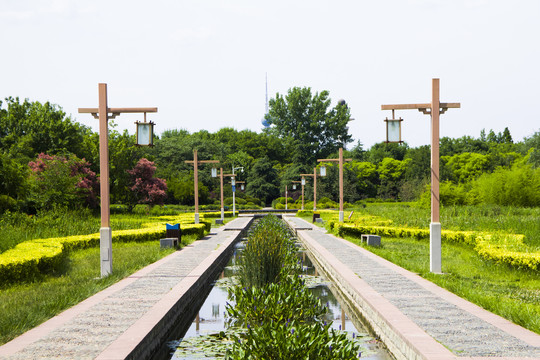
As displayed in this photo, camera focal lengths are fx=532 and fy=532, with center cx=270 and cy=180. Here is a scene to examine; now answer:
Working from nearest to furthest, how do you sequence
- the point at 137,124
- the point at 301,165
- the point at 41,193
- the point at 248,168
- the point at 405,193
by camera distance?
the point at 137,124 < the point at 41,193 < the point at 405,193 < the point at 301,165 < the point at 248,168

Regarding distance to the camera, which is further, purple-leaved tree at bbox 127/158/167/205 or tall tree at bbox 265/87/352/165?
tall tree at bbox 265/87/352/165

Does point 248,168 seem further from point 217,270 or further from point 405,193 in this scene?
point 217,270

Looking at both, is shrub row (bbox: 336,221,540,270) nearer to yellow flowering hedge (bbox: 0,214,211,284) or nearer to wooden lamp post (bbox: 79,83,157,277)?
wooden lamp post (bbox: 79,83,157,277)

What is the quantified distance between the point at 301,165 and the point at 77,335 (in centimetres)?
6499

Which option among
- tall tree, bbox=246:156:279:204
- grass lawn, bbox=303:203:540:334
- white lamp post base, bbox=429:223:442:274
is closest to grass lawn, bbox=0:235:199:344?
grass lawn, bbox=303:203:540:334

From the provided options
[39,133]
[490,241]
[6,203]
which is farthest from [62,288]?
[39,133]

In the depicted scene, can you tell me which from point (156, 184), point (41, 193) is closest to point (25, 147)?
point (156, 184)

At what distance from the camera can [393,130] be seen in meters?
11.2

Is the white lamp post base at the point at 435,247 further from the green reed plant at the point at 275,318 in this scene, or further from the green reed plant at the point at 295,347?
the green reed plant at the point at 295,347

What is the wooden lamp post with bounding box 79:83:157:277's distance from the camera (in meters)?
11.2

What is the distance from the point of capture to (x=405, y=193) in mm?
63562

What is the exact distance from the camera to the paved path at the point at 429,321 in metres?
5.36

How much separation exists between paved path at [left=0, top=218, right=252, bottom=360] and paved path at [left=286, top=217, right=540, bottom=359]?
115 inches

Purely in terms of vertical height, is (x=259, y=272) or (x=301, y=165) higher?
(x=301, y=165)
